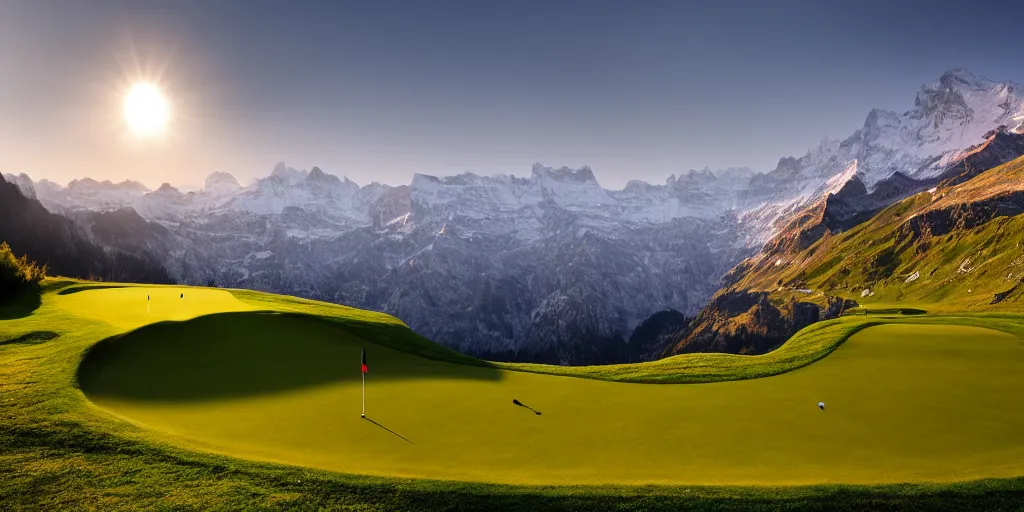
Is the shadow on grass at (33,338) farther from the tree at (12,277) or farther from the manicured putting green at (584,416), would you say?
the tree at (12,277)

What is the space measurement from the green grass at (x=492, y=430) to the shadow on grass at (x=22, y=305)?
43.1 ft

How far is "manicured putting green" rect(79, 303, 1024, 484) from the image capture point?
1564 centimetres

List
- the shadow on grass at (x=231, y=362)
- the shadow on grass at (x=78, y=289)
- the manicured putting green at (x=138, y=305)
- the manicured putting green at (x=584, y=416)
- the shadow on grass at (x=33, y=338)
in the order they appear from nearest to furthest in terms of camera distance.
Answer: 1. the manicured putting green at (x=584, y=416)
2. the shadow on grass at (x=231, y=362)
3. the shadow on grass at (x=33, y=338)
4. the manicured putting green at (x=138, y=305)
5. the shadow on grass at (x=78, y=289)

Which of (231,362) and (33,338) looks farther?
(33,338)

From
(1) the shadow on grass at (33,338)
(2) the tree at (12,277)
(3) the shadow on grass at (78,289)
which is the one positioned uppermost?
(2) the tree at (12,277)

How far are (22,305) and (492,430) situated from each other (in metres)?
52.5

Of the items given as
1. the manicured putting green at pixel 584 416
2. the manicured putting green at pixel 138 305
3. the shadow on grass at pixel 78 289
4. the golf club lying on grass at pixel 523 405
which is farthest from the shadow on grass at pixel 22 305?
the golf club lying on grass at pixel 523 405

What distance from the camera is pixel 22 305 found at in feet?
151

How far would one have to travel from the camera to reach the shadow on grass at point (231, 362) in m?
23.6

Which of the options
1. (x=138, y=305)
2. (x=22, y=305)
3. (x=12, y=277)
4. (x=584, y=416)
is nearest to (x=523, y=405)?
(x=584, y=416)

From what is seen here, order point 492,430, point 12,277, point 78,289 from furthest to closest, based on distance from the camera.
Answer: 1. point 78,289
2. point 12,277
3. point 492,430

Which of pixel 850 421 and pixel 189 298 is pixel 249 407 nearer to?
pixel 850 421

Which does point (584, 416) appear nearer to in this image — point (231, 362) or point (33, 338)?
point (231, 362)

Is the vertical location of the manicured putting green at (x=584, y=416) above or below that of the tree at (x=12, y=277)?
below
